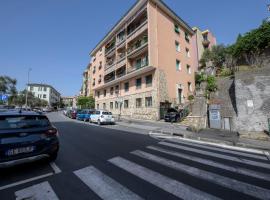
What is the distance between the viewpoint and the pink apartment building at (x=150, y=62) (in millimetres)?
24594

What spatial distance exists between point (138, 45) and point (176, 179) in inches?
1025

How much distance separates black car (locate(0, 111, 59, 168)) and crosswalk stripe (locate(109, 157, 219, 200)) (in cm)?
202

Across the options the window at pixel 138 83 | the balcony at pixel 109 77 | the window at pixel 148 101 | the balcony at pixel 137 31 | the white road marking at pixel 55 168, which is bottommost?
the white road marking at pixel 55 168

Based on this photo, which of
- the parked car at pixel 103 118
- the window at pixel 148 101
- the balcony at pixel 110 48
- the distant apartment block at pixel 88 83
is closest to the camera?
the parked car at pixel 103 118

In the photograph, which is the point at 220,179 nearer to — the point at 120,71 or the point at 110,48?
the point at 120,71

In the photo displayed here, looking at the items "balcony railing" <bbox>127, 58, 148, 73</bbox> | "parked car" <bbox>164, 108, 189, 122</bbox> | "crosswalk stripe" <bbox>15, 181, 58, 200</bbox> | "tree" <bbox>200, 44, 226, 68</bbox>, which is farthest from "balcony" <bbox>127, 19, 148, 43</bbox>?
"crosswalk stripe" <bbox>15, 181, 58, 200</bbox>

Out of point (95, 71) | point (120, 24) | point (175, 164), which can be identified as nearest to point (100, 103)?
point (95, 71)

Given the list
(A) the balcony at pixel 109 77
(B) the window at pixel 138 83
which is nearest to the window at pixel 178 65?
(B) the window at pixel 138 83

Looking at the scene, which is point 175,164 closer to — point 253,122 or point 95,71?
point 253,122

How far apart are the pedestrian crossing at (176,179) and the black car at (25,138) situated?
3.15ft

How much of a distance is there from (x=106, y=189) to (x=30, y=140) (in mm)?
2426

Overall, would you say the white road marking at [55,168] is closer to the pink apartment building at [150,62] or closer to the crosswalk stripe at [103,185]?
the crosswalk stripe at [103,185]

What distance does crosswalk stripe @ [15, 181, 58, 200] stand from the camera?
11.3 ft

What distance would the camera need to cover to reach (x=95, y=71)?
44562 mm
